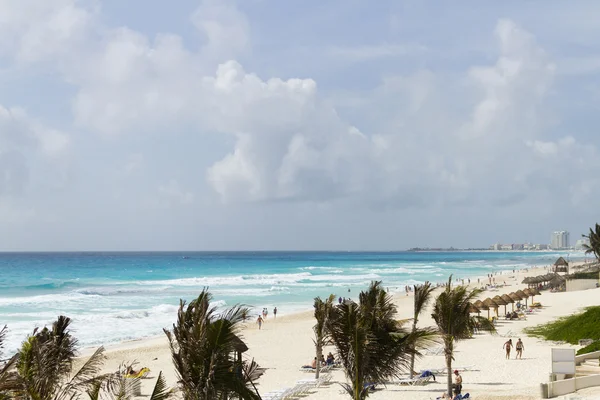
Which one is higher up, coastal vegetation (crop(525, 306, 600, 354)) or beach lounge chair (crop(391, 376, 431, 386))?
coastal vegetation (crop(525, 306, 600, 354))

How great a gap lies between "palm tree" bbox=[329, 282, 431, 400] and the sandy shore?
2.02 m

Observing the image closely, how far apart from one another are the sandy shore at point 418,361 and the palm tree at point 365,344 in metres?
2.02

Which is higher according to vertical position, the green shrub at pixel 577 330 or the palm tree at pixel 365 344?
the palm tree at pixel 365 344

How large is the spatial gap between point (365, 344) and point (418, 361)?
13.6 metres

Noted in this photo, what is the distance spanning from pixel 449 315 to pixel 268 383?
7.42 m

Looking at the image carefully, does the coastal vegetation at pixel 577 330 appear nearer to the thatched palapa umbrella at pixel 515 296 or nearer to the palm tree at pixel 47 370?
the thatched palapa umbrella at pixel 515 296

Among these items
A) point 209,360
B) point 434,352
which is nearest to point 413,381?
point 434,352

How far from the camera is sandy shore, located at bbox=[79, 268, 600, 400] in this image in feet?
56.7

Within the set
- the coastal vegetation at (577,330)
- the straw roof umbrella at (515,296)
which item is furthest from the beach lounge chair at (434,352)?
the straw roof umbrella at (515,296)

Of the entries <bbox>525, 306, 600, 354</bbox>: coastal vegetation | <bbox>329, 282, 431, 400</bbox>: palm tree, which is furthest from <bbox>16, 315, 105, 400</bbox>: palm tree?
<bbox>525, 306, 600, 354</bbox>: coastal vegetation

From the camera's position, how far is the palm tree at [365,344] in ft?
31.3

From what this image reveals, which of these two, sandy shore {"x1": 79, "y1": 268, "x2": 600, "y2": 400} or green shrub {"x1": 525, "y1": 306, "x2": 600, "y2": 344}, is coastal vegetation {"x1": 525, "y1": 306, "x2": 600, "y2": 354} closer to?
green shrub {"x1": 525, "y1": 306, "x2": 600, "y2": 344}

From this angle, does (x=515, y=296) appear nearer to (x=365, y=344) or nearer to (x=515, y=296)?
(x=515, y=296)

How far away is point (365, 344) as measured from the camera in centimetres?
952
